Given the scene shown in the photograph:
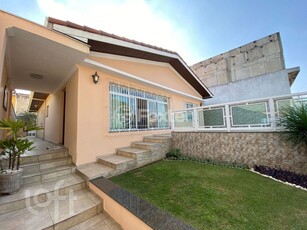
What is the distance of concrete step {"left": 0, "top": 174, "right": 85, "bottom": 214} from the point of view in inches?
110

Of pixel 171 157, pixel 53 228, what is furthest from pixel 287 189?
pixel 53 228

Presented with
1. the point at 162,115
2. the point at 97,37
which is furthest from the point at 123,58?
the point at 162,115

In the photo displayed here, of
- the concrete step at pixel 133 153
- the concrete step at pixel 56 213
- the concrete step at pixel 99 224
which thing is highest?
the concrete step at pixel 133 153

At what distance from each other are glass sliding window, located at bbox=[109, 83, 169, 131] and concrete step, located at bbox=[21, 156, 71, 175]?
191 cm

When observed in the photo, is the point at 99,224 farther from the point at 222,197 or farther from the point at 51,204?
the point at 222,197

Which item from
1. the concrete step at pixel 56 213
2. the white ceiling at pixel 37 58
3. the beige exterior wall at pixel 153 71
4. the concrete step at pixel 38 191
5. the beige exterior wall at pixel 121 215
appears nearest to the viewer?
the beige exterior wall at pixel 121 215

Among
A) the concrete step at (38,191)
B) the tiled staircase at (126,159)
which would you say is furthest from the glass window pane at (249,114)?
the concrete step at (38,191)

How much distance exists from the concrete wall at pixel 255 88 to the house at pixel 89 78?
24.2 ft

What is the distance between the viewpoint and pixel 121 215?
8.40 ft

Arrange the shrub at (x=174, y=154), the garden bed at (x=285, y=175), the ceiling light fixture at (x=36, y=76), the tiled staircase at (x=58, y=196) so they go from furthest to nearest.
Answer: the shrub at (x=174, y=154), the ceiling light fixture at (x=36, y=76), the garden bed at (x=285, y=175), the tiled staircase at (x=58, y=196)

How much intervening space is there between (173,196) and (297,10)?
14.1 metres

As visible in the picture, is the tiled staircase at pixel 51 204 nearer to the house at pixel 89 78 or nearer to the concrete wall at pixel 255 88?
the house at pixel 89 78

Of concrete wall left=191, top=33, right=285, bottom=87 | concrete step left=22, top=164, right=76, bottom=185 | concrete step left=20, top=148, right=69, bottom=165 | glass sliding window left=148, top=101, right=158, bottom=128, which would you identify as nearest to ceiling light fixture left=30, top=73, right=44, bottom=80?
concrete step left=20, top=148, right=69, bottom=165

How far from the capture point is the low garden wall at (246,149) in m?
3.98
